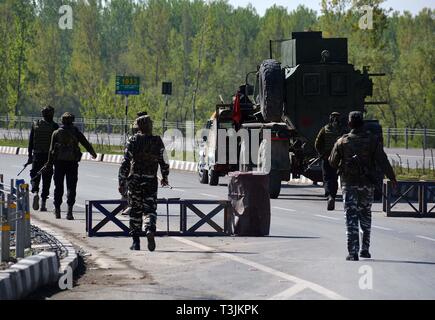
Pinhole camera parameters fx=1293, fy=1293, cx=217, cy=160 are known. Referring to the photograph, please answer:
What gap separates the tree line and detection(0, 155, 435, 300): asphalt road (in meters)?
45.2

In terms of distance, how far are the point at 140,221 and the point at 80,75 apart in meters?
99.9

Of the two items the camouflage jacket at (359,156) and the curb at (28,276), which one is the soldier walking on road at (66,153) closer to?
the camouflage jacket at (359,156)

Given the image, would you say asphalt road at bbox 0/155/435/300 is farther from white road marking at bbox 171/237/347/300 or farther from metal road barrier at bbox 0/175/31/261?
metal road barrier at bbox 0/175/31/261

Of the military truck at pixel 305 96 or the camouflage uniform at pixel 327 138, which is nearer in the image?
the camouflage uniform at pixel 327 138

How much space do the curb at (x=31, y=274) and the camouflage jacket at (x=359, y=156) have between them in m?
3.61

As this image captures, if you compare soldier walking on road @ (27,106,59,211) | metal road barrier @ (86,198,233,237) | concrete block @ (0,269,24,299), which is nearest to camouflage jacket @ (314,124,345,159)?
metal road barrier @ (86,198,233,237)

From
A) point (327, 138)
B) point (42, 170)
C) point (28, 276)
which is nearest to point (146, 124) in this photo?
point (28, 276)

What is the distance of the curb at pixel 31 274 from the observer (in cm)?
1183

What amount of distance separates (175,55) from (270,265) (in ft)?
386

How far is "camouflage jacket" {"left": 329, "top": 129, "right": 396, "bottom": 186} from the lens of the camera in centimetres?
1603

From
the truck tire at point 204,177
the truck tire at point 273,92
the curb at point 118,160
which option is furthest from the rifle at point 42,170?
the curb at point 118,160

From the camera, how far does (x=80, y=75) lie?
116 metres

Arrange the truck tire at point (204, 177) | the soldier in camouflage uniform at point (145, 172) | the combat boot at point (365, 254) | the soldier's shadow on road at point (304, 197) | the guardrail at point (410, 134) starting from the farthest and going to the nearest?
the guardrail at point (410, 134)
the truck tire at point (204, 177)
the soldier's shadow on road at point (304, 197)
the soldier in camouflage uniform at point (145, 172)
the combat boot at point (365, 254)

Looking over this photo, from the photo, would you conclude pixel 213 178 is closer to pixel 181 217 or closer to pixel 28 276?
pixel 181 217
